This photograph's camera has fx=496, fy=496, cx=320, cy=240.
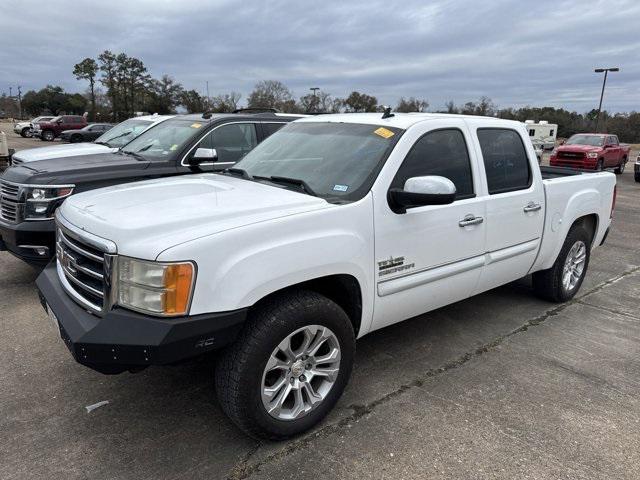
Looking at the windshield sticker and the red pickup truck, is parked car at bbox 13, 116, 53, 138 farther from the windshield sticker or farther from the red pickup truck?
the windshield sticker

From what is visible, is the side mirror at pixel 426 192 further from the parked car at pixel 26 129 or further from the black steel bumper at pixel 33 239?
the parked car at pixel 26 129

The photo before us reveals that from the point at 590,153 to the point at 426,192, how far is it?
1986cm

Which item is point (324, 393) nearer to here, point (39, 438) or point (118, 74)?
point (39, 438)

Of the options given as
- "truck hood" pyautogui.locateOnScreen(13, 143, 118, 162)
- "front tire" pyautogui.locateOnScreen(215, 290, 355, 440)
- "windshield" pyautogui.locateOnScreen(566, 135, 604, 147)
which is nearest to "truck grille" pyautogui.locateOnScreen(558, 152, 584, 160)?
"windshield" pyautogui.locateOnScreen(566, 135, 604, 147)

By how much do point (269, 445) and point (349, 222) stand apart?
1332mm

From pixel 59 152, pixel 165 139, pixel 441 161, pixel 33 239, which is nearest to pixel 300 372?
pixel 441 161

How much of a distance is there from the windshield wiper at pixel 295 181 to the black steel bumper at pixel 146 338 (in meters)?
1.02

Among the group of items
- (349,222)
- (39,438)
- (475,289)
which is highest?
(349,222)

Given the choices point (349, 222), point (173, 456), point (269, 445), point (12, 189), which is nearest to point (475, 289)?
point (349, 222)

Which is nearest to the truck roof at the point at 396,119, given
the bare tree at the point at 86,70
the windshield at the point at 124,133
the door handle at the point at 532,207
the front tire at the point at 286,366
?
the door handle at the point at 532,207

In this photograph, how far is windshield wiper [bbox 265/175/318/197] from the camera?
10.3ft

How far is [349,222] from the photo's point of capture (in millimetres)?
2869

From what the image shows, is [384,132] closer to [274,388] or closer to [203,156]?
[274,388]

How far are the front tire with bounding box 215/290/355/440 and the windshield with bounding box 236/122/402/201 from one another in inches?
30.3
